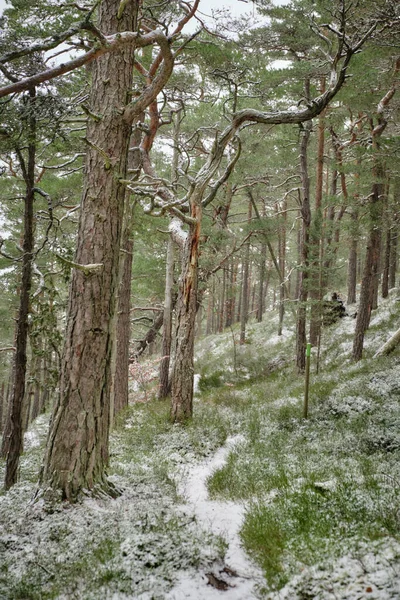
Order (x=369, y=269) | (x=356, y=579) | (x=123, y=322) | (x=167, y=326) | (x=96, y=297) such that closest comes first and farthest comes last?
(x=356, y=579) → (x=96, y=297) → (x=123, y=322) → (x=369, y=269) → (x=167, y=326)

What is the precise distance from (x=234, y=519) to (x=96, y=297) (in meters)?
3.05

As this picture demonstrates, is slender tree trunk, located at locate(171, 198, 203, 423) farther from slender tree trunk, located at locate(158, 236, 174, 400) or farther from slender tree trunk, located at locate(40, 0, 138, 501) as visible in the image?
slender tree trunk, located at locate(158, 236, 174, 400)

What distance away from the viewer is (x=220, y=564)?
10.7 feet

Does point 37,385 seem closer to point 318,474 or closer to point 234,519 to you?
point 234,519

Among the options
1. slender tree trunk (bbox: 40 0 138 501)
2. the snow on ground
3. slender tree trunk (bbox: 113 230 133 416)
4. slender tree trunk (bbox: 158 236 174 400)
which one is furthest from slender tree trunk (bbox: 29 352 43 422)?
the snow on ground

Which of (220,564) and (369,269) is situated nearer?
(220,564)

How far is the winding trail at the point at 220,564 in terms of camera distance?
289 cm

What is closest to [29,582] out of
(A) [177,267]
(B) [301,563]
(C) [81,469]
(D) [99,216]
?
(C) [81,469]

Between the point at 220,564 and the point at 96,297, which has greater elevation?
the point at 96,297

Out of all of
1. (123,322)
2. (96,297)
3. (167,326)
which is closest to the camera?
(96,297)

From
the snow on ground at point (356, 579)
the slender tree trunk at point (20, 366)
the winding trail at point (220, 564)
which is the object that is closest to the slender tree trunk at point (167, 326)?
the slender tree trunk at point (20, 366)

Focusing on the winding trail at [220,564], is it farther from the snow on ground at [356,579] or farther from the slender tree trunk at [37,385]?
the slender tree trunk at [37,385]

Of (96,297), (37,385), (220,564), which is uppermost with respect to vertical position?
(96,297)

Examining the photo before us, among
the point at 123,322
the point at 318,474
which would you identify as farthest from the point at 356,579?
the point at 123,322
